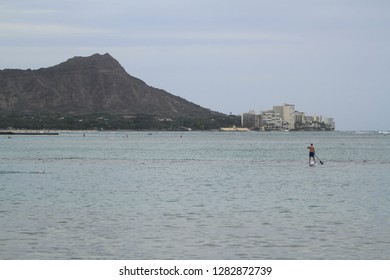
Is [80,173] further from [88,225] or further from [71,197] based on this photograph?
[88,225]

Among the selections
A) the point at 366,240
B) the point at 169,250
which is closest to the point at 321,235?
the point at 366,240

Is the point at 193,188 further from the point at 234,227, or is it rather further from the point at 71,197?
the point at 234,227

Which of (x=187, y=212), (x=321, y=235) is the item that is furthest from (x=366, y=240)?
(x=187, y=212)

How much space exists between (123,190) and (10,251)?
21834 mm

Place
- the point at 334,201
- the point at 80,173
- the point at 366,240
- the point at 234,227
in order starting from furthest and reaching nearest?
the point at 80,173 → the point at 334,201 → the point at 234,227 → the point at 366,240

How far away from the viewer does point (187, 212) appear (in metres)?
31.7

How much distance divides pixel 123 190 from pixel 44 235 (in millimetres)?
18941

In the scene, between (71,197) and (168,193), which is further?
(168,193)

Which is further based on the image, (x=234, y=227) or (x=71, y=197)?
(x=71, y=197)
